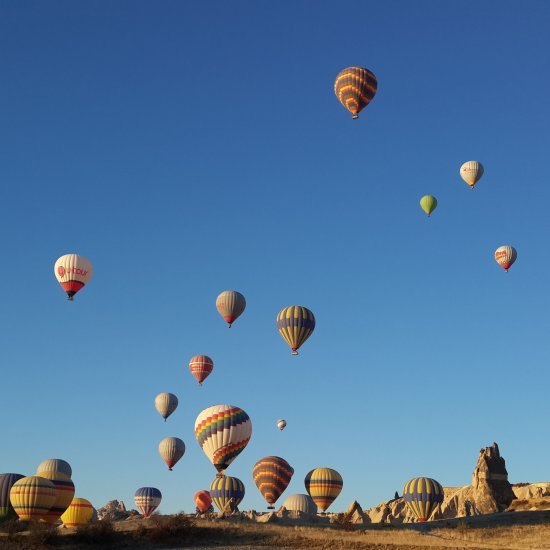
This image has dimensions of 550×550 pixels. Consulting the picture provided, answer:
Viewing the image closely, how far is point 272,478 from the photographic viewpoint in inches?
3280

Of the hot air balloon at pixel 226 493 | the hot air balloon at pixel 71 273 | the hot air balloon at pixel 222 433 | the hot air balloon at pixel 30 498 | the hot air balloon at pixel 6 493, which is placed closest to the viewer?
the hot air balloon at pixel 30 498

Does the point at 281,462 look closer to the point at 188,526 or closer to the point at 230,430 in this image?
the point at 230,430

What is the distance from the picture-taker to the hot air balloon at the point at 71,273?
8025 centimetres

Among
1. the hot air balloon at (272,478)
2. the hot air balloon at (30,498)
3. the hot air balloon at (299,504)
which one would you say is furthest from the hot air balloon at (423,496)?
the hot air balloon at (30,498)

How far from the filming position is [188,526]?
58.4m

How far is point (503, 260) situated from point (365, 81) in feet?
103

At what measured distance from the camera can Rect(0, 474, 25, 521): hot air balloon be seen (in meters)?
64.7

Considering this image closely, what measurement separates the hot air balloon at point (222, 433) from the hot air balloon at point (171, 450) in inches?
1047

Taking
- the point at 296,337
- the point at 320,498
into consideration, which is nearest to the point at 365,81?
the point at 296,337

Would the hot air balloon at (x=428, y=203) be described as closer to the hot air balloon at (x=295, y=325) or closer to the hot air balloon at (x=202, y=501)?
the hot air balloon at (x=295, y=325)

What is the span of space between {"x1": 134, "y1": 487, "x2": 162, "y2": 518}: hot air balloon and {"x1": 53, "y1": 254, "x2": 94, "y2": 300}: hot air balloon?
94.3ft

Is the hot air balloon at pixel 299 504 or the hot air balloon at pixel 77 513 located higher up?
the hot air balloon at pixel 299 504

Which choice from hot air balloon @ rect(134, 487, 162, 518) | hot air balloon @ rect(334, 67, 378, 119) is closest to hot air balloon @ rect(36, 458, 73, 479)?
hot air balloon @ rect(134, 487, 162, 518)

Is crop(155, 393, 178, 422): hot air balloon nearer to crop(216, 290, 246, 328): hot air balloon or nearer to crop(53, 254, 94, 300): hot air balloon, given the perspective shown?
crop(216, 290, 246, 328): hot air balloon
